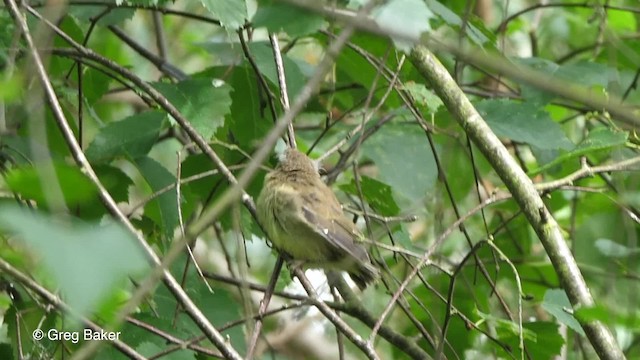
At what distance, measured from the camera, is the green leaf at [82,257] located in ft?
3.06

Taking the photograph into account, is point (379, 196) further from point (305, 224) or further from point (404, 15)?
point (404, 15)

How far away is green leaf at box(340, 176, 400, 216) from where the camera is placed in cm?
356

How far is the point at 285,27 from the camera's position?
2723 mm

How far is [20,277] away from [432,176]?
2138 mm

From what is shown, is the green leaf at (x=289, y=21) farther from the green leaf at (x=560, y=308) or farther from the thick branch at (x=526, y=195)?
the green leaf at (x=560, y=308)

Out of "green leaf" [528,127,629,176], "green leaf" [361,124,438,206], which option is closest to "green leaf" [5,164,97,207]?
"green leaf" [528,127,629,176]

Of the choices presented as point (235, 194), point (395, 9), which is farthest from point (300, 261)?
point (235, 194)

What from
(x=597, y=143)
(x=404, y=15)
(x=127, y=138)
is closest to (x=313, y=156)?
(x=127, y=138)

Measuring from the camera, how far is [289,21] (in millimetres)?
2723

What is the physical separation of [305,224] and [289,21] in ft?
2.74

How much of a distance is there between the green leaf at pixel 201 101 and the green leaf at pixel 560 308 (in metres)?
1.20

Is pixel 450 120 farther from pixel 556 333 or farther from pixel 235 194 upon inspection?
pixel 235 194

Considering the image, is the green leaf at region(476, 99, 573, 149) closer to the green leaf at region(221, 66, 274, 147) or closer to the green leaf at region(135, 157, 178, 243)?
the green leaf at region(221, 66, 274, 147)

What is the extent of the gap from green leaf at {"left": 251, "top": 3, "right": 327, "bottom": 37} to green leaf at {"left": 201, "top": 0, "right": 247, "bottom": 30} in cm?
5
